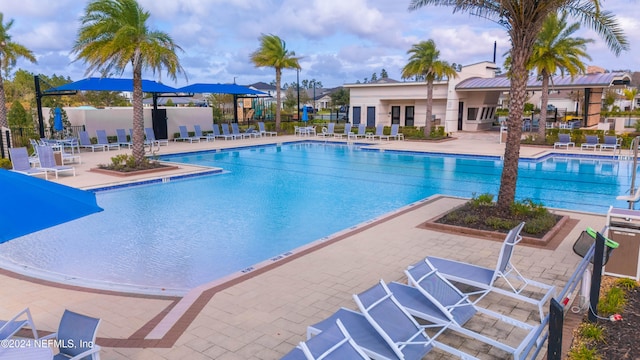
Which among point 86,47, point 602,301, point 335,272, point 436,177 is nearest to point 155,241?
A: point 335,272

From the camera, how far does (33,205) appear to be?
144 inches

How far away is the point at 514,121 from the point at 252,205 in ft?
20.7

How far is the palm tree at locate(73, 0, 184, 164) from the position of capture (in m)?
13.6

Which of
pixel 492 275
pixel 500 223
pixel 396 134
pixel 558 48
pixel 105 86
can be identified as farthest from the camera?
pixel 396 134

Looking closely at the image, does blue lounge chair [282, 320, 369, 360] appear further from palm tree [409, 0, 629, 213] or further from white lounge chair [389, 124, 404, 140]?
white lounge chair [389, 124, 404, 140]

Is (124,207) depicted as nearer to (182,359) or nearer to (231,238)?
(231,238)

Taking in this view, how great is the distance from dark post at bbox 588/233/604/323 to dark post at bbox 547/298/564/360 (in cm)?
198

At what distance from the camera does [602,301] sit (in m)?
4.83

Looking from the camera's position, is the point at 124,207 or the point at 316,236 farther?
the point at 124,207

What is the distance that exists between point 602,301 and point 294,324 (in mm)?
3316

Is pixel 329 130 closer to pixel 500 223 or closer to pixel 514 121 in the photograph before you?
pixel 514 121

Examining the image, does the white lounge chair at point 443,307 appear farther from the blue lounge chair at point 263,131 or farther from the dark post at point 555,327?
the blue lounge chair at point 263,131

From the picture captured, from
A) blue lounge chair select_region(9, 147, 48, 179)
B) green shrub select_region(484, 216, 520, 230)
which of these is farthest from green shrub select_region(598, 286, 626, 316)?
blue lounge chair select_region(9, 147, 48, 179)

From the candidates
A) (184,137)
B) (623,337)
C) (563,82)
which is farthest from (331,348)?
(563,82)
